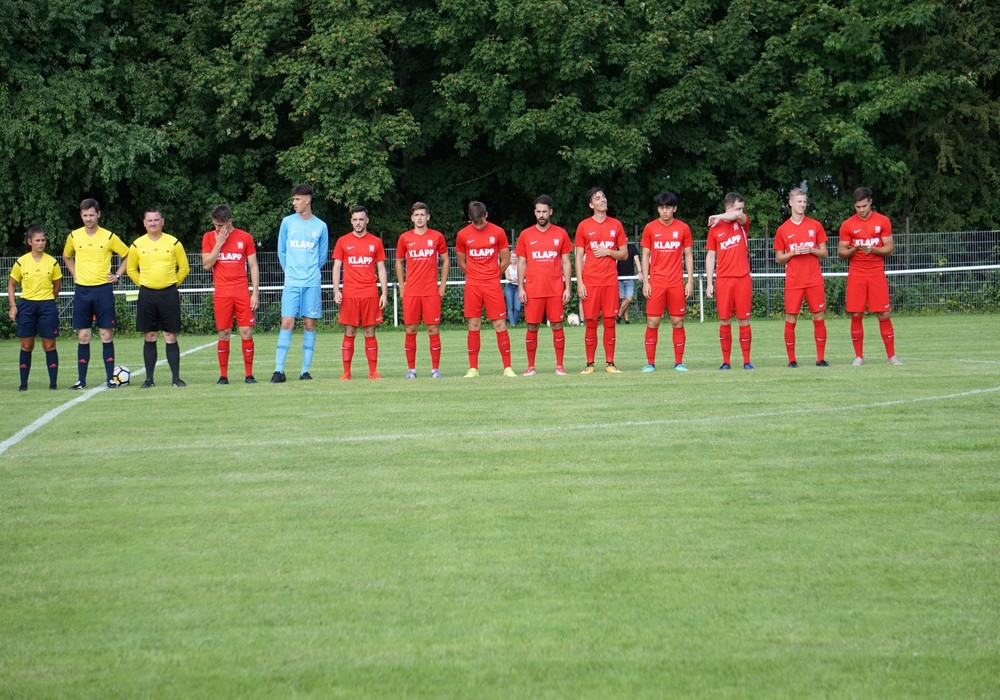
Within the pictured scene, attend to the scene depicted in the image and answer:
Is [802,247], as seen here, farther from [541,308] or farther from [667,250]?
[541,308]

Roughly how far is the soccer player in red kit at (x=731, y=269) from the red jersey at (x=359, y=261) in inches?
162

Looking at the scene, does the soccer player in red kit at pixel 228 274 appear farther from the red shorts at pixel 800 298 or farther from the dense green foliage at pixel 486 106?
the dense green foliage at pixel 486 106

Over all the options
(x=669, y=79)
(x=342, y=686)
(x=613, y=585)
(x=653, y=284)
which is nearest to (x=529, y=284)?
(x=653, y=284)

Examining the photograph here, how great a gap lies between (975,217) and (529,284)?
2474 centimetres

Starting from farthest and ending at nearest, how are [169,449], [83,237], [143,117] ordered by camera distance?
[143,117] < [83,237] < [169,449]

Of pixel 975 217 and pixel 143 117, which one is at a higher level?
pixel 143 117

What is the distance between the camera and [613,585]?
15.5 feet

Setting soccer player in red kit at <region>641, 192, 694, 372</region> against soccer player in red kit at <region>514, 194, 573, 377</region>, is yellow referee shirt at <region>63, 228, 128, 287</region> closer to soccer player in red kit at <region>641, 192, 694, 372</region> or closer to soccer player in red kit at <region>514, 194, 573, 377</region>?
soccer player in red kit at <region>514, 194, 573, 377</region>

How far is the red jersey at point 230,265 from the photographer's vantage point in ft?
45.0

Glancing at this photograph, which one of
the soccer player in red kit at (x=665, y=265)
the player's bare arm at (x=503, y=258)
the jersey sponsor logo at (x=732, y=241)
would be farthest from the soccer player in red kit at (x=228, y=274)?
the jersey sponsor logo at (x=732, y=241)

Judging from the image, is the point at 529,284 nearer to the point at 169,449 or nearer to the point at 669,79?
the point at 169,449

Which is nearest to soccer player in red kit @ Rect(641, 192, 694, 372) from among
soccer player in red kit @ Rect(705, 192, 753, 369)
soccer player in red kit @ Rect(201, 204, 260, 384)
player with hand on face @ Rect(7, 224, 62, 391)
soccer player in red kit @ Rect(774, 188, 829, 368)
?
soccer player in red kit @ Rect(705, 192, 753, 369)

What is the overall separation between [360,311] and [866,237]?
20.9 feet

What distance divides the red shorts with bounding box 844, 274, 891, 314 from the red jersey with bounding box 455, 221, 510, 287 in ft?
14.4
